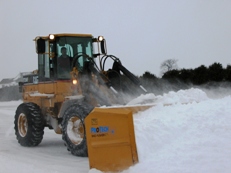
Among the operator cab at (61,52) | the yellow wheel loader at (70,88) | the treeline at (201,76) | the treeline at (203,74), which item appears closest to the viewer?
the yellow wheel loader at (70,88)

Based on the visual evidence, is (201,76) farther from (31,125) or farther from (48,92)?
(31,125)

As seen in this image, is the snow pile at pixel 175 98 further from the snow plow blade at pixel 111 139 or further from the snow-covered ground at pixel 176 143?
the snow plow blade at pixel 111 139

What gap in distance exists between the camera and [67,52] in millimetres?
9188

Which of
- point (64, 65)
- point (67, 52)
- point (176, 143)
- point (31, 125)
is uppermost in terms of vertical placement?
point (67, 52)

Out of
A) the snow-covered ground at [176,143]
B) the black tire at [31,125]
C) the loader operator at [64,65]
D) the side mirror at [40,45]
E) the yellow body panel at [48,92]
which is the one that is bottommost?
the snow-covered ground at [176,143]

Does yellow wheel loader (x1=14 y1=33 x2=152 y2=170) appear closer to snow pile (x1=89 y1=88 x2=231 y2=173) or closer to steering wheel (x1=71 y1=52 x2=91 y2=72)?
steering wheel (x1=71 y1=52 x2=91 y2=72)

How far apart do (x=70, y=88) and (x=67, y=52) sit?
91 cm

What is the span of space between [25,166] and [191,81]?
38.3ft

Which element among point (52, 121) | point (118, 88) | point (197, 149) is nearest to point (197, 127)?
point (197, 149)

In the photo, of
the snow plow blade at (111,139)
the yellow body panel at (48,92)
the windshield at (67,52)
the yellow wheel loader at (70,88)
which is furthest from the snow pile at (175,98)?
the snow plow blade at (111,139)

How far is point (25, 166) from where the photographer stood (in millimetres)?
6871

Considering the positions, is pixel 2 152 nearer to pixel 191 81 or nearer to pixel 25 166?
pixel 25 166

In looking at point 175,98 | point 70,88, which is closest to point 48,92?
point 70,88

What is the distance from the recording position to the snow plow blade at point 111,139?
5.54m
